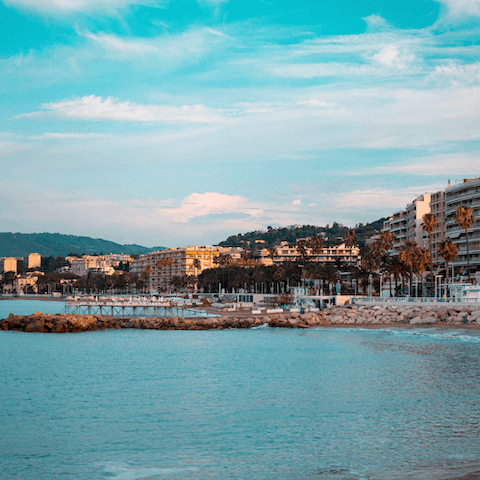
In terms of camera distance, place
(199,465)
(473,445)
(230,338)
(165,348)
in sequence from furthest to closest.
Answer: (230,338) → (165,348) → (473,445) → (199,465)

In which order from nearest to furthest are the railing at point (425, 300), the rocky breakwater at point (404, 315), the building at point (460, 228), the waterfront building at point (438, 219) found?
the rocky breakwater at point (404, 315) → the railing at point (425, 300) → the building at point (460, 228) → the waterfront building at point (438, 219)

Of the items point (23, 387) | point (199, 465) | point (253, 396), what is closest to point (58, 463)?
point (199, 465)

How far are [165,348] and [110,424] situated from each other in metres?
29.7

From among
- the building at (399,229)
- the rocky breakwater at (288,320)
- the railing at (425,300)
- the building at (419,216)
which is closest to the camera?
the rocky breakwater at (288,320)

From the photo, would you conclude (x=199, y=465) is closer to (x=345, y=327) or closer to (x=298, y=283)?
(x=345, y=327)

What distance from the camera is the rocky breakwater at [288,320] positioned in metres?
64.8

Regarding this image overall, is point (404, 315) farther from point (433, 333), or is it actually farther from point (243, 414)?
point (243, 414)

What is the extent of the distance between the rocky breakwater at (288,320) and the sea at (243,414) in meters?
19.5

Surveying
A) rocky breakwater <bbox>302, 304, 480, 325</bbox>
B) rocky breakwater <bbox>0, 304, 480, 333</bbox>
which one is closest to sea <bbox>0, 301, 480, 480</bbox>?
rocky breakwater <bbox>302, 304, 480, 325</bbox>

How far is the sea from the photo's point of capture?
50.5ft

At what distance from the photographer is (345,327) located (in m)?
69.4

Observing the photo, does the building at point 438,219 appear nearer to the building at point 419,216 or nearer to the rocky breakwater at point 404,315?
the building at point 419,216

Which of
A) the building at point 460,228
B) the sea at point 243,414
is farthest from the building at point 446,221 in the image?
the sea at point 243,414

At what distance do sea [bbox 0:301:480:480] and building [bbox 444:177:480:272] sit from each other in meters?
53.4
